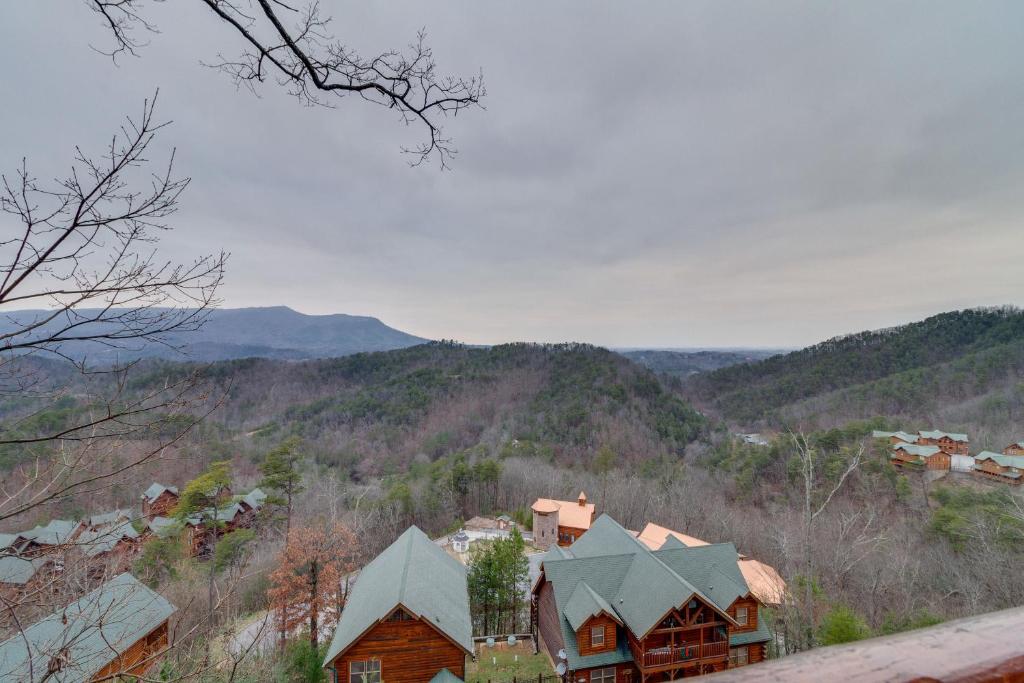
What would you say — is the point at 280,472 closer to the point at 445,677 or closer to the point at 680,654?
Answer: the point at 445,677

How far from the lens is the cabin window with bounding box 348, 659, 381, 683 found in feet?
34.6

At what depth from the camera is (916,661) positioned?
38.1 inches

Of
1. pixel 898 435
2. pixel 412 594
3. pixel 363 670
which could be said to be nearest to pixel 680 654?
pixel 412 594

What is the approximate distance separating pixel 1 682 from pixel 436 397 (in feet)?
221

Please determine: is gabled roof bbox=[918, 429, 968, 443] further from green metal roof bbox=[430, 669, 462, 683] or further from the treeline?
green metal roof bbox=[430, 669, 462, 683]

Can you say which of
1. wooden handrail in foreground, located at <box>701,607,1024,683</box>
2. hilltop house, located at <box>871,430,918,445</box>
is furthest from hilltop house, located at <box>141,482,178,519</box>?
hilltop house, located at <box>871,430,918,445</box>

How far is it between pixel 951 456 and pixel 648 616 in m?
36.6

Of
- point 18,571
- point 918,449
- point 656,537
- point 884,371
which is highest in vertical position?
point 884,371

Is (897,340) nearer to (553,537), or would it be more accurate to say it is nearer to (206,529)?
(553,537)

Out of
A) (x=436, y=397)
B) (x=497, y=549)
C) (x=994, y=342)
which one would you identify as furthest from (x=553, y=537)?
(x=994, y=342)

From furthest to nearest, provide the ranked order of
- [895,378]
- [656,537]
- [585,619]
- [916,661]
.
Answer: [895,378] → [656,537] → [585,619] → [916,661]

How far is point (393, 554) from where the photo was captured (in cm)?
1399

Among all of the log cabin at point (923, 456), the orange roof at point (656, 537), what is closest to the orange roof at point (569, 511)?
the orange roof at point (656, 537)

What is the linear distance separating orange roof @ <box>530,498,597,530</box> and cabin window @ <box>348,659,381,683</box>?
16.6 metres
